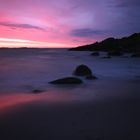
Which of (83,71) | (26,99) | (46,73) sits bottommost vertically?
(46,73)

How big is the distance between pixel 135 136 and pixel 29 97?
202 inches

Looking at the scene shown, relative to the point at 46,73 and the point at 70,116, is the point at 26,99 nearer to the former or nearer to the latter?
the point at 70,116

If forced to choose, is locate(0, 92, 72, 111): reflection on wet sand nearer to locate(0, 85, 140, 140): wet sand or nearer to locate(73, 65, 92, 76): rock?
locate(0, 85, 140, 140): wet sand

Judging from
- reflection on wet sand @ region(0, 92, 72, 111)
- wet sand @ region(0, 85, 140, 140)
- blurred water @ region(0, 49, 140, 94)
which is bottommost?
blurred water @ region(0, 49, 140, 94)

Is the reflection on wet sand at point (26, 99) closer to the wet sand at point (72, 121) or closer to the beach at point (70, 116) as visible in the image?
the beach at point (70, 116)

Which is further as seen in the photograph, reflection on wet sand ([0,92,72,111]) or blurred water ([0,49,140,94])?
blurred water ([0,49,140,94])

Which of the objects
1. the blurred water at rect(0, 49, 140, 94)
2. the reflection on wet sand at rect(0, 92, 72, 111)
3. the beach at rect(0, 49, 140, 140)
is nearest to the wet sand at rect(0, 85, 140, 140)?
the beach at rect(0, 49, 140, 140)

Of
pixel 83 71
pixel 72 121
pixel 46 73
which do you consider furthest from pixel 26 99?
pixel 46 73

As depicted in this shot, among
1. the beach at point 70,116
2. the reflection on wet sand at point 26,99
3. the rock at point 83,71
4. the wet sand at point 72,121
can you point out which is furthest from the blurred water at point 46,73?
the wet sand at point 72,121

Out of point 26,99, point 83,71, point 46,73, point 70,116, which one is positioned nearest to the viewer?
point 70,116

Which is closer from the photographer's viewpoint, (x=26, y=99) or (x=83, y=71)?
(x=26, y=99)

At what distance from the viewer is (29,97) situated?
899 centimetres

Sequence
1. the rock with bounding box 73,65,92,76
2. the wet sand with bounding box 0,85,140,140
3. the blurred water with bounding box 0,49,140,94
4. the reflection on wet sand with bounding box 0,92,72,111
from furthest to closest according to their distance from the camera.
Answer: the rock with bounding box 73,65,92,76 → the blurred water with bounding box 0,49,140,94 → the reflection on wet sand with bounding box 0,92,72,111 → the wet sand with bounding box 0,85,140,140

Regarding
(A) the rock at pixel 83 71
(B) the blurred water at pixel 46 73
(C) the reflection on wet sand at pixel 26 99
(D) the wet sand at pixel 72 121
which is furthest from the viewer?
(A) the rock at pixel 83 71
